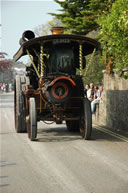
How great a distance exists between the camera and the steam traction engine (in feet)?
37.1

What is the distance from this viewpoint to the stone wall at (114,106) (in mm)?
14125

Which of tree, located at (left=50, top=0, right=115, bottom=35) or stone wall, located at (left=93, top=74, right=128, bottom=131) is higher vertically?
tree, located at (left=50, top=0, right=115, bottom=35)

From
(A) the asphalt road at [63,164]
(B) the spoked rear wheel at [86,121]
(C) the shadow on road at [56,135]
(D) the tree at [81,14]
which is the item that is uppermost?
(D) the tree at [81,14]

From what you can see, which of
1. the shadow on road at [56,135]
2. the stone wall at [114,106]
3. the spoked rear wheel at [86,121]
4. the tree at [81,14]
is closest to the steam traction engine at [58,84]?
the spoked rear wheel at [86,121]

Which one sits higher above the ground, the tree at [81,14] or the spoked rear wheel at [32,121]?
the tree at [81,14]

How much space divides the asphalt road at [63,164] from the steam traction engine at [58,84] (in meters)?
0.62

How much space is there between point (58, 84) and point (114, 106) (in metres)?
4.36

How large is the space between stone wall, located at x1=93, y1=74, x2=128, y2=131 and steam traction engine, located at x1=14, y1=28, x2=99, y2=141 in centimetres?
225

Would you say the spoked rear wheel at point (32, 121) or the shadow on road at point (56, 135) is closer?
the spoked rear wheel at point (32, 121)

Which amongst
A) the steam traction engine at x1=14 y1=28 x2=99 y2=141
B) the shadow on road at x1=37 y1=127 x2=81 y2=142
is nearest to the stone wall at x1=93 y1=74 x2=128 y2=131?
the shadow on road at x1=37 y1=127 x2=81 y2=142

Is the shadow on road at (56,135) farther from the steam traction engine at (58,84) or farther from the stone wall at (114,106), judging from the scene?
the stone wall at (114,106)

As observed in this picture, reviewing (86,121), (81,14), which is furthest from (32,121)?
(81,14)

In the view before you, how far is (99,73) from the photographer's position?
37.7m

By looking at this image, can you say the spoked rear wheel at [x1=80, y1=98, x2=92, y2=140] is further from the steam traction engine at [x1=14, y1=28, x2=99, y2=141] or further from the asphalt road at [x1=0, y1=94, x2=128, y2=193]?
the asphalt road at [x1=0, y1=94, x2=128, y2=193]
